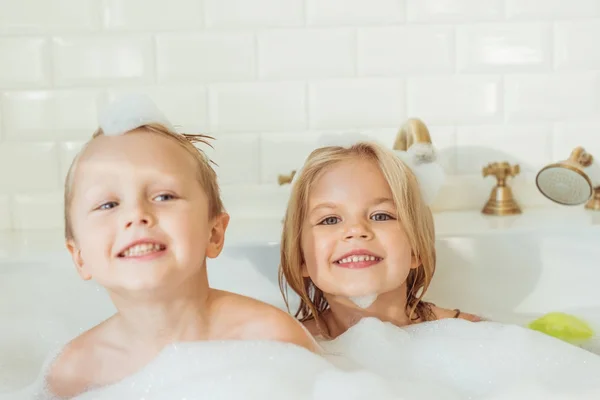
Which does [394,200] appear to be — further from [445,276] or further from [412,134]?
[445,276]

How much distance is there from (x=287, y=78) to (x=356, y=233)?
1.78 feet

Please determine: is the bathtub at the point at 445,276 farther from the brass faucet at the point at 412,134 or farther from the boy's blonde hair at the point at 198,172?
the boy's blonde hair at the point at 198,172

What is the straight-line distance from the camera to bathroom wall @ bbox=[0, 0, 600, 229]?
1.64 metres

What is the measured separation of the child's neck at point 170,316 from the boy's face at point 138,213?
0.04 metres

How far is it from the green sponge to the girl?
23 centimetres

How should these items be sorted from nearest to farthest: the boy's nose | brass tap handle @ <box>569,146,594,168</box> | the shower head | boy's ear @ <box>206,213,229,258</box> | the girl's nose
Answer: the boy's nose
boy's ear @ <box>206,213,229,258</box>
the girl's nose
the shower head
brass tap handle @ <box>569,146,594,168</box>

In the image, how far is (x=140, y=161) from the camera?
41.4 inches

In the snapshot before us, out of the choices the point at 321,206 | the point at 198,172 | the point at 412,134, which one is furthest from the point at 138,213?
the point at 412,134

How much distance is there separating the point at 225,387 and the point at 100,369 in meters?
0.23

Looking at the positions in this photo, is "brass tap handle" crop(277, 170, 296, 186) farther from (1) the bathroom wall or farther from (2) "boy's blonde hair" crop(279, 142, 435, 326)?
(2) "boy's blonde hair" crop(279, 142, 435, 326)

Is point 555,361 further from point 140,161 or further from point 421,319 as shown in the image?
point 140,161

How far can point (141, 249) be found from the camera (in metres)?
1.03

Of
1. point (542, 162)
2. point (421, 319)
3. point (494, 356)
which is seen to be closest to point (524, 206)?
point (542, 162)

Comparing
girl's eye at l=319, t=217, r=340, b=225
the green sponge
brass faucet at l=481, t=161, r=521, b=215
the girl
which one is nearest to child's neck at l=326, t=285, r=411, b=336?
the girl
